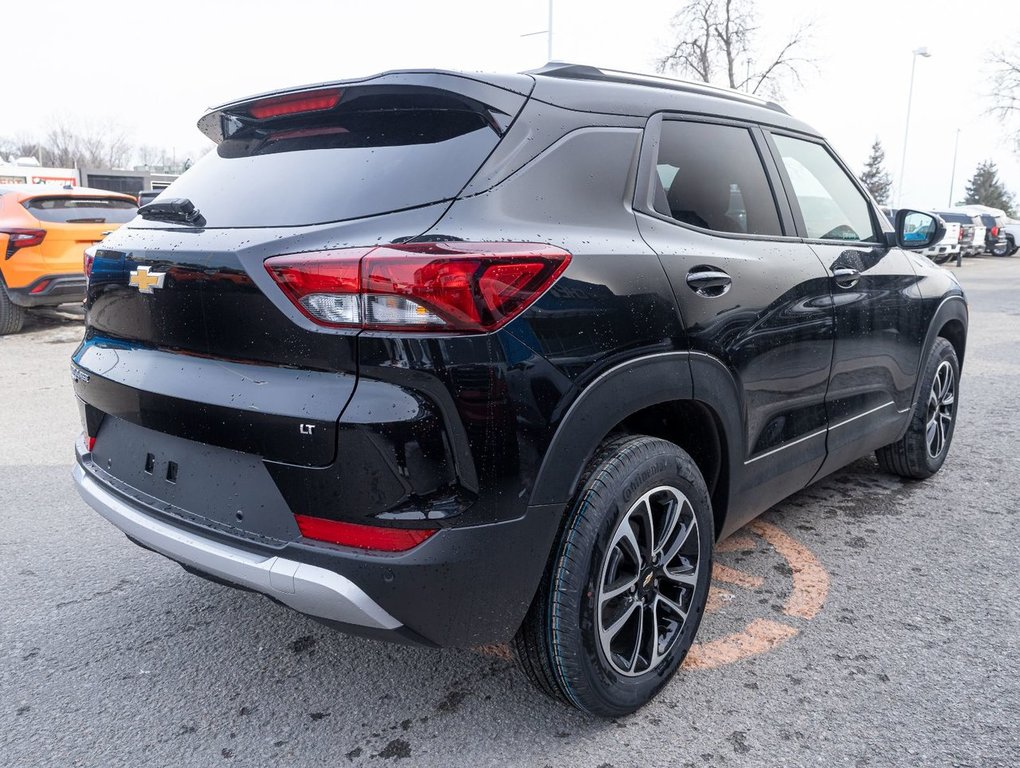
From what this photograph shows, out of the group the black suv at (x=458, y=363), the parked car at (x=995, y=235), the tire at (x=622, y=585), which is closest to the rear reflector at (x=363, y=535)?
the black suv at (x=458, y=363)

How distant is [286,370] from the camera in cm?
191

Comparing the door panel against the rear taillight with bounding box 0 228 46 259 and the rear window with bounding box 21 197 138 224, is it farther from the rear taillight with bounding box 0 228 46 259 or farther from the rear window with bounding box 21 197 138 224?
the rear taillight with bounding box 0 228 46 259

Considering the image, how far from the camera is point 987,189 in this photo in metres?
83.6

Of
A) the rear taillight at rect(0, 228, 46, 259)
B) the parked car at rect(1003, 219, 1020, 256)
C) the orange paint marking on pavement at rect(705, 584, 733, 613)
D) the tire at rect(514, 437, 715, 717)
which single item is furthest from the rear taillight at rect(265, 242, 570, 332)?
the parked car at rect(1003, 219, 1020, 256)

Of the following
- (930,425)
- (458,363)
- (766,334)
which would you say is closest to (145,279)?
(458,363)

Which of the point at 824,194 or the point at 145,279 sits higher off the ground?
the point at 824,194

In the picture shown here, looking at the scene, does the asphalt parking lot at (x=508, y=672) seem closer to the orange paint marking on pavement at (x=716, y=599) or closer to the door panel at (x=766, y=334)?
the orange paint marking on pavement at (x=716, y=599)

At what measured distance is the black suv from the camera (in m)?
1.83

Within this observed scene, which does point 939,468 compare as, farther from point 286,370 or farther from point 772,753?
point 286,370

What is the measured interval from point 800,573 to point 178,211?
2.63m

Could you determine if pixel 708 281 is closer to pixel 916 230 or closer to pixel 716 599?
Result: pixel 716 599

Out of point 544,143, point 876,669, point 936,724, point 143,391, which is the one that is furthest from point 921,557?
point 143,391

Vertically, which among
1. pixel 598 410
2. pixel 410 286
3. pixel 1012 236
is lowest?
pixel 1012 236

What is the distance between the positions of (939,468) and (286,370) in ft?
13.1
